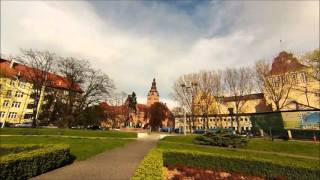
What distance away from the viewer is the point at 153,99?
416 feet

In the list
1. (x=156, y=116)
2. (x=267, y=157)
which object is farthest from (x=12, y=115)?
(x=267, y=157)

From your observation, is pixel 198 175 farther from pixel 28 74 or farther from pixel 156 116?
pixel 156 116

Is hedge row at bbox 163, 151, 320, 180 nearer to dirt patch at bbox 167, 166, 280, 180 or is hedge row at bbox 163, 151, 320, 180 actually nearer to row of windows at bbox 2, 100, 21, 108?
dirt patch at bbox 167, 166, 280, 180

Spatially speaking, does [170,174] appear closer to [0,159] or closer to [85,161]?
[85,161]

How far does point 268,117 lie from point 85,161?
42.6 m

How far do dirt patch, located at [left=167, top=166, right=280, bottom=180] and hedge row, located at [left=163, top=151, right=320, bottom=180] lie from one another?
38 centimetres

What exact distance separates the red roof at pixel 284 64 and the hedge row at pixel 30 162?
39.2 m

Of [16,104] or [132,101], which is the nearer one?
[16,104]

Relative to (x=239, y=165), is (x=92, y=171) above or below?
below

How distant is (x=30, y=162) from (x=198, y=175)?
8893 millimetres

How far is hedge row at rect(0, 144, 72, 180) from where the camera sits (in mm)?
9453

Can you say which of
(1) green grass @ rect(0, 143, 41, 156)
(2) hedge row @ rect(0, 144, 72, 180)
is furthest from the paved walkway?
(1) green grass @ rect(0, 143, 41, 156)

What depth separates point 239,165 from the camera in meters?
13.2

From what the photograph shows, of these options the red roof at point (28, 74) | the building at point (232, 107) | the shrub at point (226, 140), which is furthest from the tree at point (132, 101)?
the shrub at point (226, 140)
